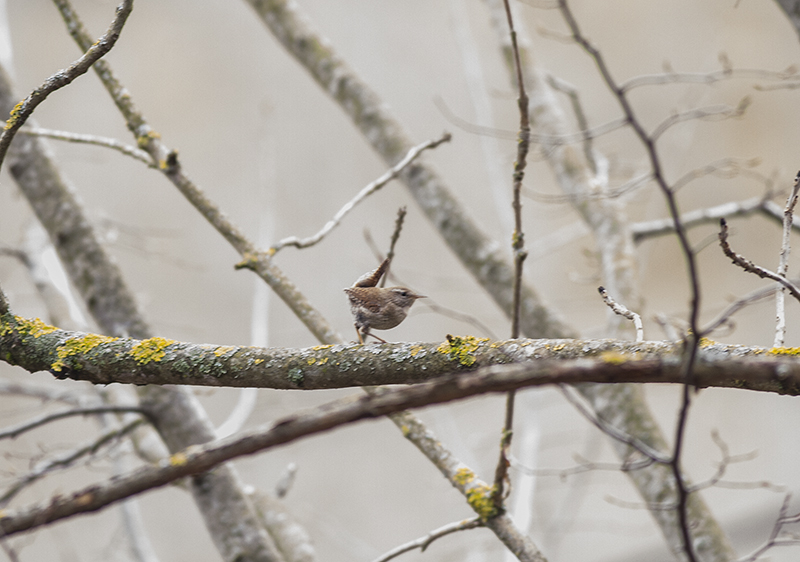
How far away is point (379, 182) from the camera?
1.96 meters

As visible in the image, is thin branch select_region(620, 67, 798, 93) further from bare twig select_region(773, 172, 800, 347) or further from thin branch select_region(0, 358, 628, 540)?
thin branch select_region(0, 358, 628, 540)

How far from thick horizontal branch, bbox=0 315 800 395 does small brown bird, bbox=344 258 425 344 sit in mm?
290

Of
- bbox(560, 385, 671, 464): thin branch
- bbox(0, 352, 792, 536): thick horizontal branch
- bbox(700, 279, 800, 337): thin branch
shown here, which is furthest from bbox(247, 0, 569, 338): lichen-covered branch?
bbox(0, 352, 792, 536): thick horizontal branch

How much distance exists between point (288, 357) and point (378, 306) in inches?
13.3

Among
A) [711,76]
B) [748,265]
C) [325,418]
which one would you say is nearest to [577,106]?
[711,76]

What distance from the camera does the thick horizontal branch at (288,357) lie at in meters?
1.09

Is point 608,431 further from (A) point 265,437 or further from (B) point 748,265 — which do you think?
(A) point 265,437

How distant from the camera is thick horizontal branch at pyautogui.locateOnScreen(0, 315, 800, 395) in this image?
1087 mm

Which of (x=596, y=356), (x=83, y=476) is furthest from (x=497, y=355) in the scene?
(x=83, y=476)

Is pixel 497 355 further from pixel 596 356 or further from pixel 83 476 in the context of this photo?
pixel 83 476

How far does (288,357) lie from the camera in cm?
120

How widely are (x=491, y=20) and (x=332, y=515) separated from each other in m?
5.58

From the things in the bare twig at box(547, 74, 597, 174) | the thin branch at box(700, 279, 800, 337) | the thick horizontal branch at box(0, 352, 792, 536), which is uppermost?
the bare twig at box(547, 74, 597, 174)

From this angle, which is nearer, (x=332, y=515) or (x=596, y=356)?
(x=596, y=356)
